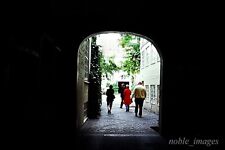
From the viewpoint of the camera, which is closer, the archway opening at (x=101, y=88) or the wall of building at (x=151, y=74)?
the archway opening at (x=101, y=88)

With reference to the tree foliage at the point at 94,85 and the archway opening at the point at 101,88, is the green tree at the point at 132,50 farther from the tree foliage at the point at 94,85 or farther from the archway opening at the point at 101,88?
the tree foliage at the point at 94,85

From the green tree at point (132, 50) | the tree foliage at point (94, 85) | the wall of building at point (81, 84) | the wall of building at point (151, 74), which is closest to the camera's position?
the wall of building at point (81, 84)

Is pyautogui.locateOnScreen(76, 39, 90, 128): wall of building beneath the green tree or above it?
beneath

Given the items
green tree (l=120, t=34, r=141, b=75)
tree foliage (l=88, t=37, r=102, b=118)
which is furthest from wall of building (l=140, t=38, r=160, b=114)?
green tree (l=120, t=34, r=141, b=75)

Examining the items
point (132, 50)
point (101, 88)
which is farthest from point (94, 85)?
point (132, 50)

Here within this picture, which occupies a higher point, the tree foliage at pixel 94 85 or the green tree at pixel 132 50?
the green tree at pixel 132 50

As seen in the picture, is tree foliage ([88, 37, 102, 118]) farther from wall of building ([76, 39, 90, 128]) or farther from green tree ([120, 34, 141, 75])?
green tree ([120, 34, 141, 75])

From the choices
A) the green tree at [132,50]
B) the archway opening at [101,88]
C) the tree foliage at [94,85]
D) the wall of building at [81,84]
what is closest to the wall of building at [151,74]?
the archway opening at [101,88]

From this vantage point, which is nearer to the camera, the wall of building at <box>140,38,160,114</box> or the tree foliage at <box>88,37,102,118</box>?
the tree foliage at <box>88,37,102,118</box>

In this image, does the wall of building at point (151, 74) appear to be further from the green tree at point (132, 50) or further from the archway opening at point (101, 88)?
the green tree at point (132, 50)

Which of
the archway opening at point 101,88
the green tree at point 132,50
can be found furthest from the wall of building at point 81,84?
the green tree at point 132,50

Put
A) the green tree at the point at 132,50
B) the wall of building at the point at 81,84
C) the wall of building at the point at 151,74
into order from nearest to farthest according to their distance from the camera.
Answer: the wall of building at the point at 81,84 < the wall of building at the point at 151,74 < the green tree at the point at 132,50
